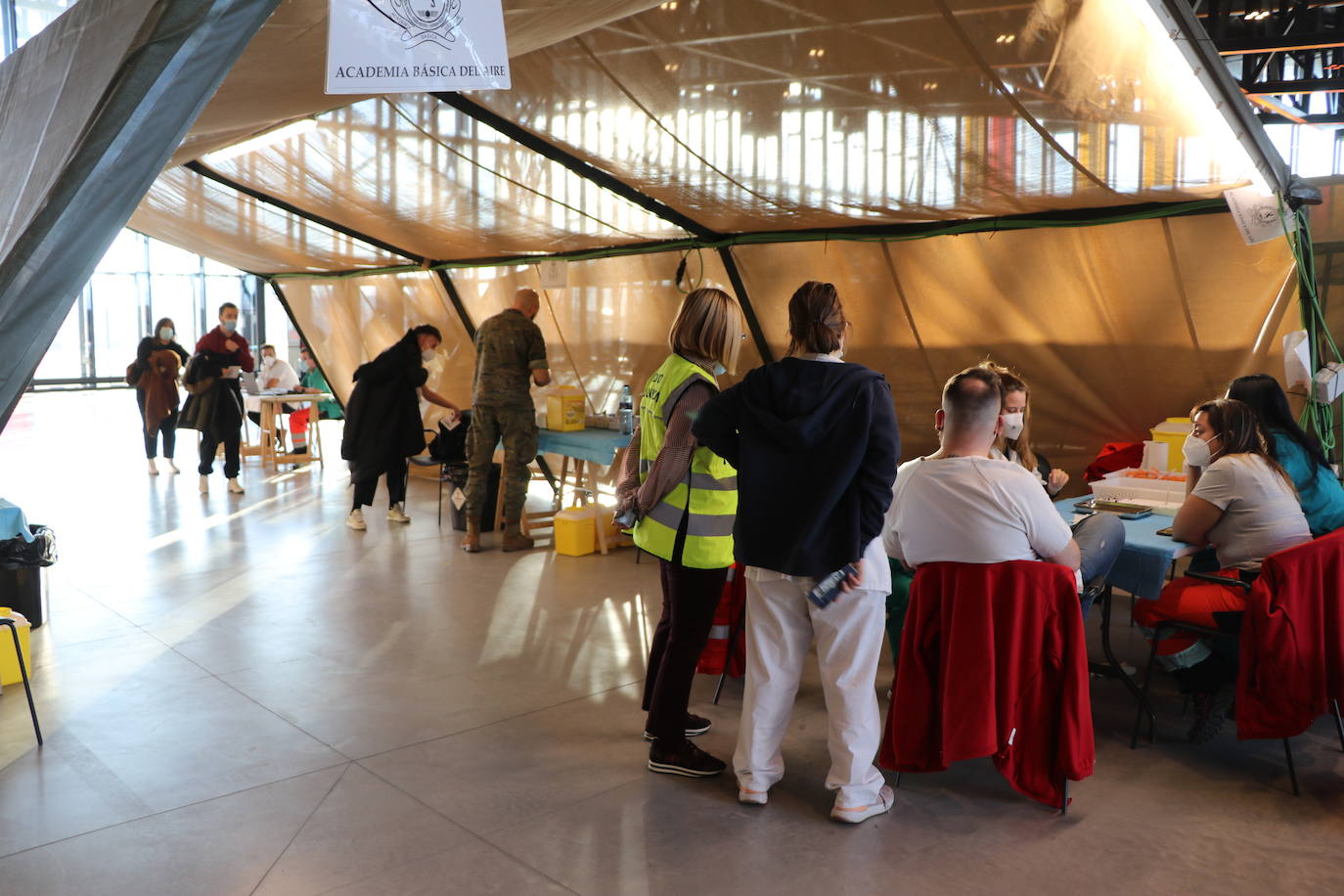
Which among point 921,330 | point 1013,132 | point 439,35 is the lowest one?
point 921,330

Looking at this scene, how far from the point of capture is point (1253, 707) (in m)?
3.44

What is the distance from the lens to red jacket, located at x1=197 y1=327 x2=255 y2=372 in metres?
9.23

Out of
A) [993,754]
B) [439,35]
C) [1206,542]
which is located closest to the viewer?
[439,35]

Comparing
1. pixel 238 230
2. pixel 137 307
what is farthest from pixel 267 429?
pixel 137 307

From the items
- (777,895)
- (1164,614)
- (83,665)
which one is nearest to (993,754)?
(777,895)

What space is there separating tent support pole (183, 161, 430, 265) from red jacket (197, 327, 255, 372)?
147cm

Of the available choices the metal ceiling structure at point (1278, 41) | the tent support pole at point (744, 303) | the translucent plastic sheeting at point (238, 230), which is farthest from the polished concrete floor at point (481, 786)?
the metal ceiling structure at point (1278, 41)

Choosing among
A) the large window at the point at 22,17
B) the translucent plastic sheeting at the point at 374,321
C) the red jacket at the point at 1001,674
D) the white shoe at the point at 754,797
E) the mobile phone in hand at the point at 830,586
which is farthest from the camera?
the large window at the point at 22,17

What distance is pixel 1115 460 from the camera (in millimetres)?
5461

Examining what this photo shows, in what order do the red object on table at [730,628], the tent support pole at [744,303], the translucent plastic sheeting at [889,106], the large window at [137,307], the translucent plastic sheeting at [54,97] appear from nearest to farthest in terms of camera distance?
the translucent plastic sheeting at [54,97] → the translucent plastic sheeting at [889,106] → the red object on table at [730,628] → the tent support pole at [744,303] → the large window at [137,307]

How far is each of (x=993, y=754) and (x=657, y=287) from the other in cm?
474

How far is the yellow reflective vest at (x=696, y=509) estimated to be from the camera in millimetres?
3365

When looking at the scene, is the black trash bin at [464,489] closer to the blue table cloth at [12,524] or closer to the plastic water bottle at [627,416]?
the plastic water bottle at [627,416]

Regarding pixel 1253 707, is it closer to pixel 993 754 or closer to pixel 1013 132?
pixel 993 754
